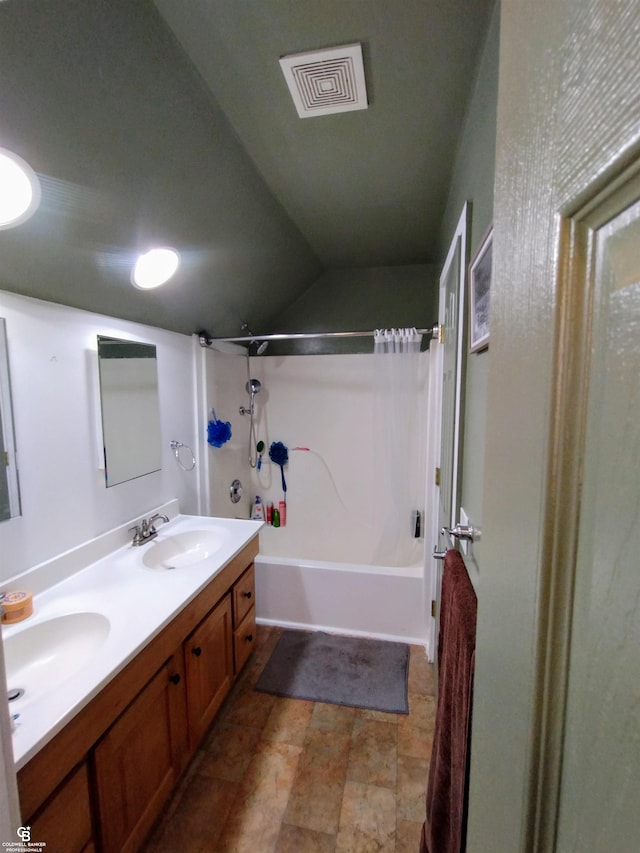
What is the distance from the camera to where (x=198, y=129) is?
1.17 m

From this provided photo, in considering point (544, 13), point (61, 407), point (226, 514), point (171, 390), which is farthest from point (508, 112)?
A: point (226, 514)

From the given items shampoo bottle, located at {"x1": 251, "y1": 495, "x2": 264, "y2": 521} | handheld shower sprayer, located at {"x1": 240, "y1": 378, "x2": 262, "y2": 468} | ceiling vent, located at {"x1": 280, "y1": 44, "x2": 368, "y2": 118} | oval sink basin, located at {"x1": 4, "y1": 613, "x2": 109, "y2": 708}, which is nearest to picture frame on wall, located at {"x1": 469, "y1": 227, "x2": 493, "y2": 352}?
ceiling vent, located at {"x1": 280, "y1": 44, "x2": 368, "y2": 118}

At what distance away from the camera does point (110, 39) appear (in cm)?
85

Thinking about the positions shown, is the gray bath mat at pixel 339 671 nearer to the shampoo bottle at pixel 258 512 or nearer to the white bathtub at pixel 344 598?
the white bathtub at pixel 344 598

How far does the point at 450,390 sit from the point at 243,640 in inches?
66.4

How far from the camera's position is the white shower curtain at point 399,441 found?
2.53 m

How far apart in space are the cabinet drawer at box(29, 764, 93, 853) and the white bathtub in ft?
4.92

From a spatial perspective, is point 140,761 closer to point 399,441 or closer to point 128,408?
point 128,408

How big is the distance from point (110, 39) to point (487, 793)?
1.62m

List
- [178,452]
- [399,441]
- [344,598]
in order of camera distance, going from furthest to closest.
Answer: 1. [399,441]
2. [344,598]
3. [178,452]

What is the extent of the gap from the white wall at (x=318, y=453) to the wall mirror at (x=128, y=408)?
36.0 inches

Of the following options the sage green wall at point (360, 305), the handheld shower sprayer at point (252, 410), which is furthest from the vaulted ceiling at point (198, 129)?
the handheld shower sprayer at point (252, 410)

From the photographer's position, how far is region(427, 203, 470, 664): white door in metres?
1.28

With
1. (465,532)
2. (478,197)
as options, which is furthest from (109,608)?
(478,197)
